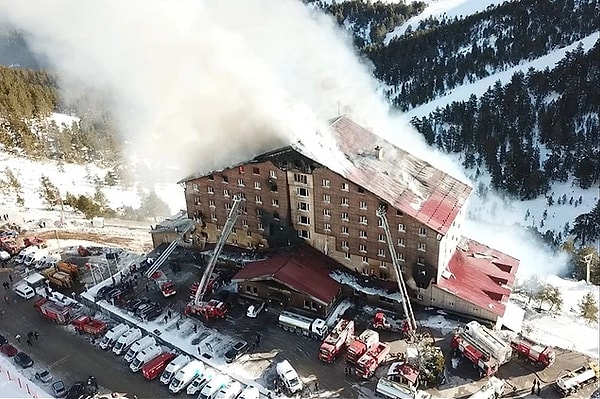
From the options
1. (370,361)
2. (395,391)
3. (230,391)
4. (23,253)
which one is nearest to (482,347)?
(395,391)

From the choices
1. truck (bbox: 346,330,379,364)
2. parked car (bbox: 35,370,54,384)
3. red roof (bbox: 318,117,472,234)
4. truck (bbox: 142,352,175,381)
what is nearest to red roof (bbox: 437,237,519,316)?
red roof (bbox: 318,117,472,234)

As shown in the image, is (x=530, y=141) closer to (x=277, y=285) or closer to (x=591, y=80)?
(x=591, y=80)

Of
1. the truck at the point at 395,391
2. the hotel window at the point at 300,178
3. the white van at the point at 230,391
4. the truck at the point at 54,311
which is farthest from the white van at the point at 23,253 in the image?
the truck at the point at 395,391

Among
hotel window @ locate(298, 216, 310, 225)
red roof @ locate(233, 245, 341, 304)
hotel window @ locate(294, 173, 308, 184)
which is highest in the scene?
hotel window @ locate(294, 173, 308, 184)

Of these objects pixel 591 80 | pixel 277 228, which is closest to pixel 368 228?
pixel 277 228

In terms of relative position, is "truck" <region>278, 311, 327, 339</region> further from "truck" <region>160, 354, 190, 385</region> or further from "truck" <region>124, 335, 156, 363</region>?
"truck" <region>124, 335, 156, 363</region>

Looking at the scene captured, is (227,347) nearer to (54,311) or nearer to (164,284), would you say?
(164,284)
